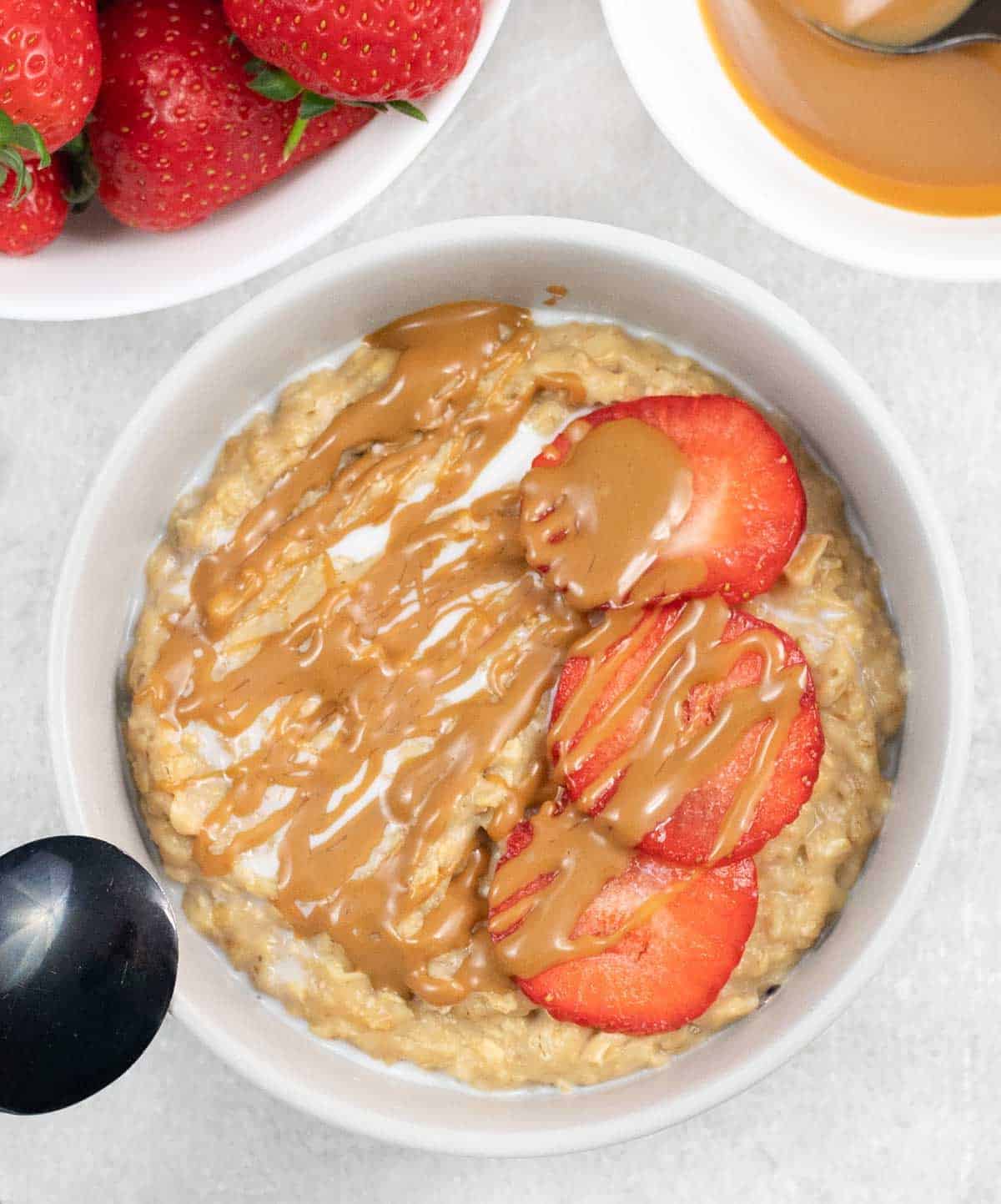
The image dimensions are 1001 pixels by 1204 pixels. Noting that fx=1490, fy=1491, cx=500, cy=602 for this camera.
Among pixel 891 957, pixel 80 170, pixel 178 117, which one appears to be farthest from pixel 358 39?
pixel 891 957

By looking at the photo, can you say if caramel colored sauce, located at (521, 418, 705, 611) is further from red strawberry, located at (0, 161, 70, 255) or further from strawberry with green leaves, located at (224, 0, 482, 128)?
red strawberry, located at (0, 161, 70, 255)

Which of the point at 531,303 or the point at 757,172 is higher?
the point at 757,172

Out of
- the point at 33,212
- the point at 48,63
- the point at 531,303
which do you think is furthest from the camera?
the point at 531,303

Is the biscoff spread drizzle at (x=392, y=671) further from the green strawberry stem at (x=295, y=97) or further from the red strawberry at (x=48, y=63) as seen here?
the red strawberry at (x=48, y=63)

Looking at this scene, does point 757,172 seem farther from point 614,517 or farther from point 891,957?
point 891,957

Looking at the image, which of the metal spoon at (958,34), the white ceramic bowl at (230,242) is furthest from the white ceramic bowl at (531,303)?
the metal spoon at (958,34)

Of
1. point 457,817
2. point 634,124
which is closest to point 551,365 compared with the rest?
point 634,124

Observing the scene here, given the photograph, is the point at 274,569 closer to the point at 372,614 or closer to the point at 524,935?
the point at 372,614
